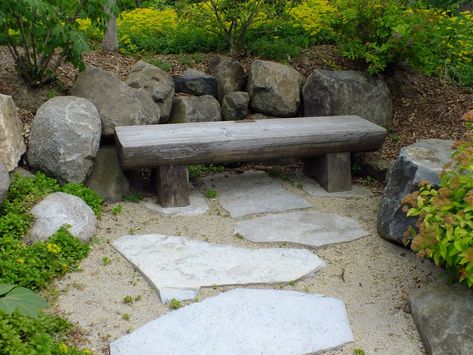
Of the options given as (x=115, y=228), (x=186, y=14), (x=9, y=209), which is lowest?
(x=115, y=228)

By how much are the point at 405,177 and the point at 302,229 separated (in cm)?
92

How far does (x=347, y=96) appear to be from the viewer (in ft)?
20.0

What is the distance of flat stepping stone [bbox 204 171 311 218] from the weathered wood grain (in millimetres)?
381

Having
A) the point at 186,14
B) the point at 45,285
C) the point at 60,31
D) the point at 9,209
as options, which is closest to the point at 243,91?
the point at 186,14

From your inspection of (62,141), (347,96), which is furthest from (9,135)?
(347,96)

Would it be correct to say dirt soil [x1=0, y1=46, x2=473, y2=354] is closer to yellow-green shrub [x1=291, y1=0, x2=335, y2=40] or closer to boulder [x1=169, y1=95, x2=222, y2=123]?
boulder [x1=169, y1=95, x2=222, y2=123]

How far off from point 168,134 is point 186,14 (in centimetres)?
224

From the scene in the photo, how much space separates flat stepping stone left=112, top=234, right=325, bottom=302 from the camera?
3.78 metres

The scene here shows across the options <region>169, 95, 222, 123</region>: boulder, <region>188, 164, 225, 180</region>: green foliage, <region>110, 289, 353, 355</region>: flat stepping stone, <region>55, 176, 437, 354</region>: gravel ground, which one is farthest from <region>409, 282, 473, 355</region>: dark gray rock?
<region>169, 95, 222, 123</region>: boulder

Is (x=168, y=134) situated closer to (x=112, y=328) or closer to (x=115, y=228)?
(x=115, y=228)

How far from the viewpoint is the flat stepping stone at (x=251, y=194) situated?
510 centimetres

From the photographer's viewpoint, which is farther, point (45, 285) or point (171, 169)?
point (171, 169)

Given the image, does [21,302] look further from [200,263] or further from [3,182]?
[3,182]

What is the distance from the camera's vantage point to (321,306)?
3561mm
